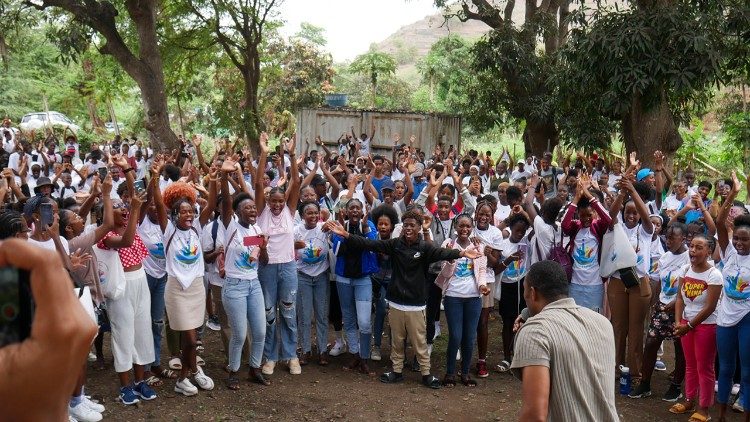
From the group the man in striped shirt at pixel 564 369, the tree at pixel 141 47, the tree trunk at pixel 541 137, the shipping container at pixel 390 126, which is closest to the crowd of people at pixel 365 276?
the man in striped shirt at pixel 564 369

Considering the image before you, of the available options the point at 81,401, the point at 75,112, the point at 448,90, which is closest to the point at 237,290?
the point at 81,401

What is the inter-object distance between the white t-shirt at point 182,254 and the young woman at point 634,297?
3801 millimetres

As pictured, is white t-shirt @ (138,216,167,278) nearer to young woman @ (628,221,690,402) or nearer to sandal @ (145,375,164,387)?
sandal @ (145,375,164,387)

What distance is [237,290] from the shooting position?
6.07 meters

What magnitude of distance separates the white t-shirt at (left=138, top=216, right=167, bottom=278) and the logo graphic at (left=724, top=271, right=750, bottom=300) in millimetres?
4621

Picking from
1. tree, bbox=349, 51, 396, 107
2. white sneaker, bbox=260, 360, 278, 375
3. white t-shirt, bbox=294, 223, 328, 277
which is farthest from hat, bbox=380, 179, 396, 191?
tree, bbox=349, 51, 396, 107

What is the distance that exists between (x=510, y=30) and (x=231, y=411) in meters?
14.3

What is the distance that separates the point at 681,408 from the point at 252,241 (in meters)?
4.02

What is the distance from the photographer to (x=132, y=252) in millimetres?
5641

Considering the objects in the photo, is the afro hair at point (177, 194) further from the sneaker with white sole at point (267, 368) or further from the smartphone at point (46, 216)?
the sneaker with white sole at point (267, 368)

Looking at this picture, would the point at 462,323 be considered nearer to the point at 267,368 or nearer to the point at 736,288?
the point at 267,368

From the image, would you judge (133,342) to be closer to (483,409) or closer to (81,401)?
(81,401)

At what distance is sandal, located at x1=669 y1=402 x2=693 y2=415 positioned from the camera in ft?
20.0

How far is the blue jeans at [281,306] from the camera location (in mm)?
6516
